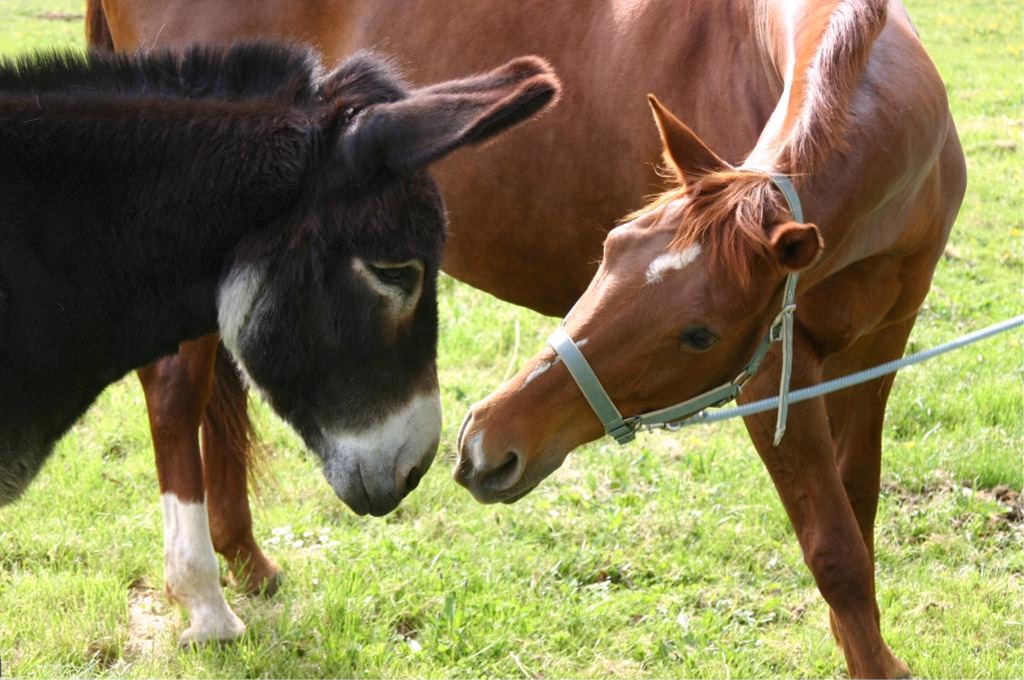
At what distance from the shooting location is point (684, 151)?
2.51m

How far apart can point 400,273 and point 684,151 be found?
0.70 meters

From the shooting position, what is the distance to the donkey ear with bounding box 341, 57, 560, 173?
228 centimetres

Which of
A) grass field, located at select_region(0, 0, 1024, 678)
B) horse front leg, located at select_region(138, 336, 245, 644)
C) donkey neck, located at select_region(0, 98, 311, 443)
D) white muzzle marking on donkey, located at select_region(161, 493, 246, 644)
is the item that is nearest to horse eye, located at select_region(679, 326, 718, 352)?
donkey neck, located at select_region(0, 98, 311, 443)

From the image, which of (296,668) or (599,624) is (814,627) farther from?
(296,668)

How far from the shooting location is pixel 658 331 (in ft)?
7.86

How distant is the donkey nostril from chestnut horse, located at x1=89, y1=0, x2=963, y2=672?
4.13ft

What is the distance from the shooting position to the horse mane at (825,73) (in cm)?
249

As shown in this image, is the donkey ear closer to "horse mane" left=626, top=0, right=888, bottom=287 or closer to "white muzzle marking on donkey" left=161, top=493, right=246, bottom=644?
"horse mane" left=626, top=0, right=888, bottom=287

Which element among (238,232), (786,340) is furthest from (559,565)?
(238,232)

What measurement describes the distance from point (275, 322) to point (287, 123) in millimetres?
444

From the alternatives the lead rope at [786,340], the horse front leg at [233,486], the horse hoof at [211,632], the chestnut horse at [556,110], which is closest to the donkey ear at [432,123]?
the lead rope at [786,340]

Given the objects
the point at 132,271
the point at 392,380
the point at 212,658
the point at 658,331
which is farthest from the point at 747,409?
the point at 212,658

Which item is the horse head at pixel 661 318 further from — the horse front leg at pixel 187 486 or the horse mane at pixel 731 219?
the horse front leg at pixel 187 486

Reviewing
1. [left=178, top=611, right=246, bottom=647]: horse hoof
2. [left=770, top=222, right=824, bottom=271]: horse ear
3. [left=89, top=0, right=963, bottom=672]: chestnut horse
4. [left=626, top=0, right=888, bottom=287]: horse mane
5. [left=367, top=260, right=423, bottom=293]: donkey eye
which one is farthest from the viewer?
[left=178, top=611, right=246, bottom=647]: horse hoof
